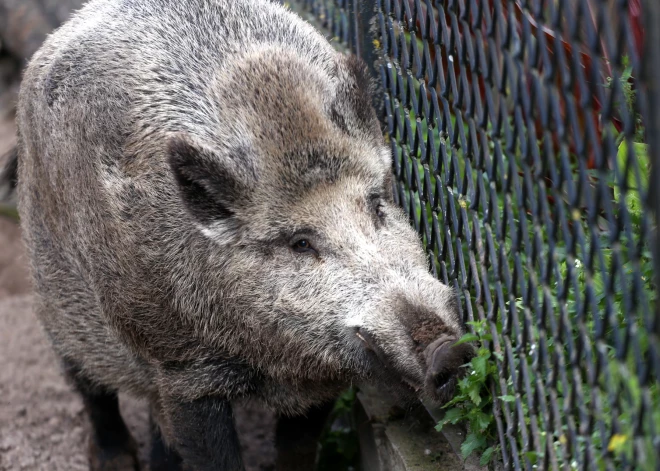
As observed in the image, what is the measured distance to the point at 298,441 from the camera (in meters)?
4.21

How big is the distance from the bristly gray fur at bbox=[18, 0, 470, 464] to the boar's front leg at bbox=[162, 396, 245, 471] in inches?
2.8

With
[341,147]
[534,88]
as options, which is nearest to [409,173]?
[341,147]

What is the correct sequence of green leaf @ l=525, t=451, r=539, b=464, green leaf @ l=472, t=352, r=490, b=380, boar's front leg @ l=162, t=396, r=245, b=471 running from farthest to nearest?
boar's front leg @ l=162, t=396, r=245, b=471 < green leaf @ l=472, t=352, r=490, b=380 < green leaf @ l=525, t=451, r=539, b=464

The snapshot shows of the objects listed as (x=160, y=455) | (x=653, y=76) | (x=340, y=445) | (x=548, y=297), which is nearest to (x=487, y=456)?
(x=548, y=297)

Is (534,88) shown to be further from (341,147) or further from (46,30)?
(46,30)

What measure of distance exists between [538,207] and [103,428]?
9.70 feet

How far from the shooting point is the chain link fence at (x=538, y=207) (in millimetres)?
1968

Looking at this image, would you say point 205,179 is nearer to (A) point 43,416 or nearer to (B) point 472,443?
(B) point 472,443

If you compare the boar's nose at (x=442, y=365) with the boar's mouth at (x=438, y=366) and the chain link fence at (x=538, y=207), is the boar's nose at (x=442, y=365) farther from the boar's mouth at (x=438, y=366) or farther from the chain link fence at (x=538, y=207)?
the chain link fence at (x=538, y=207)

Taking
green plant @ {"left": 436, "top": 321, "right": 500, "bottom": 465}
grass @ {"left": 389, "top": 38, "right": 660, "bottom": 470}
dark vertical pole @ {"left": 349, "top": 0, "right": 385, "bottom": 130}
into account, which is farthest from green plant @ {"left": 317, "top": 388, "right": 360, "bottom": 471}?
dark vertical pole @ {"left": 349, "top": 0, "right": 385, "bottom": 130}

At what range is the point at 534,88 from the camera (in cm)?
235

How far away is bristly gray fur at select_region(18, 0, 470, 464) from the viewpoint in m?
3.12

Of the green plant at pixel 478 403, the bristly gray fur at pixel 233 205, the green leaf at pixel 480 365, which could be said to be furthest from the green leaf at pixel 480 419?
the bristly gray fur at pixel 233 205

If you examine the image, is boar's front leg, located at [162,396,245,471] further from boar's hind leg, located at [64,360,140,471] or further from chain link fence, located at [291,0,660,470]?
boar's hind leg, located at [64,360,140,471]
